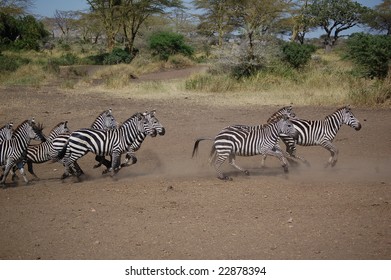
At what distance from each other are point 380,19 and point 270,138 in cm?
2074

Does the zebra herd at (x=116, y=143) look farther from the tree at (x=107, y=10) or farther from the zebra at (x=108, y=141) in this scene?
the tree at (x=107, y=10)

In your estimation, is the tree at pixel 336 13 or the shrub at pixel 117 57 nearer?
the tree at pixel 336 13

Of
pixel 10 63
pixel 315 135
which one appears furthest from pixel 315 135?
pixel 10 63

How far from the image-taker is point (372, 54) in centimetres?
1681

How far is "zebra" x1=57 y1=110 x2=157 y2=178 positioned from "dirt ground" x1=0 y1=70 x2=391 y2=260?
43 centimetres

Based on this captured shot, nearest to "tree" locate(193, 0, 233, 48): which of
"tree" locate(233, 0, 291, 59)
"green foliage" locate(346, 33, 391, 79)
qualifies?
"tree" locate(233, 0, 291, 59)

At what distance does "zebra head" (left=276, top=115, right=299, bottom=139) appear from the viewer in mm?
8086

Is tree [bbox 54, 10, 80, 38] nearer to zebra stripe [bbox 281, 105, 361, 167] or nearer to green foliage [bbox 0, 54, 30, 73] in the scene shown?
green foliage [bbox 0, 54, 30, 73]

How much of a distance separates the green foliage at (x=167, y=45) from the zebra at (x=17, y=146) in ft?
84.7

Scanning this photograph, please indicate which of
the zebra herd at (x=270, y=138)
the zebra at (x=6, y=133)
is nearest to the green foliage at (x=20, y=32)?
the zebra at (x=6, y=133)

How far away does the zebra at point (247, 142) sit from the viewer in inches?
305

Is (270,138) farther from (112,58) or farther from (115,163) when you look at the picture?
(112,58)

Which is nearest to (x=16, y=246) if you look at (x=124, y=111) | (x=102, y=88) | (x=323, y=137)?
(x=323, y=137)

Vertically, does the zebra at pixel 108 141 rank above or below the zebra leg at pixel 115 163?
above
